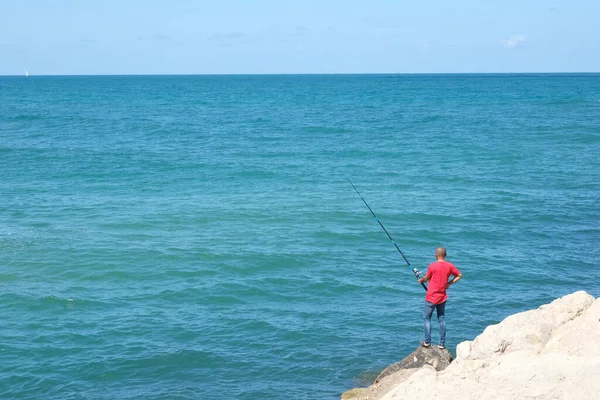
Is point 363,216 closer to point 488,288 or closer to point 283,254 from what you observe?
point 283,254

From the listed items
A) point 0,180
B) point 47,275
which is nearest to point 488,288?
point 47,275

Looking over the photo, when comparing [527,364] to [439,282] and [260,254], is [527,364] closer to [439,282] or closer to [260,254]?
[439,282]

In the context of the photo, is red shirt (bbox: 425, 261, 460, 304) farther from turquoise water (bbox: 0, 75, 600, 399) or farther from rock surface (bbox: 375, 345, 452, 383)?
turquoise water (bbox: 0, 75, 600, 399)

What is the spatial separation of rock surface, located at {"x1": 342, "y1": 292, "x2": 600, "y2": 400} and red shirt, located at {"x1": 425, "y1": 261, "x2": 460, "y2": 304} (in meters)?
1.22

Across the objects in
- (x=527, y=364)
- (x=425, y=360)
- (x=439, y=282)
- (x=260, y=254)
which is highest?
(x=439, y=282)

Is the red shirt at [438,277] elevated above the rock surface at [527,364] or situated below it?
above

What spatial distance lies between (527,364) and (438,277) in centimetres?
288

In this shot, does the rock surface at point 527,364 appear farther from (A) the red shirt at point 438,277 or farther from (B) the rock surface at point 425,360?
(A) the red shirt at point 438,277

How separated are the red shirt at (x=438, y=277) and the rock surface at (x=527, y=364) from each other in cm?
122

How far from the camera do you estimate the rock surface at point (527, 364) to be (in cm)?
782

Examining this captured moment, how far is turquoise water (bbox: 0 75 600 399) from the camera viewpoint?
1314 cm

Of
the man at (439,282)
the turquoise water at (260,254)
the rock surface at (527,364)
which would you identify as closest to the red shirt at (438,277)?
the man at (439,282)

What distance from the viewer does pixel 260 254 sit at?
19391mm

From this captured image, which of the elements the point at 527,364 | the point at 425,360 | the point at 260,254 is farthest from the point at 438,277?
the point at 260,254
